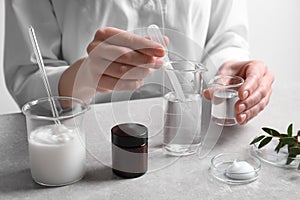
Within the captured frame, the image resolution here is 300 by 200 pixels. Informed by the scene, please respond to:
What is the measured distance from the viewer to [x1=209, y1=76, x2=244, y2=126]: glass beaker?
1.00m

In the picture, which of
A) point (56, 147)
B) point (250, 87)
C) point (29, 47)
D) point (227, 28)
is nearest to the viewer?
point (56, 147)

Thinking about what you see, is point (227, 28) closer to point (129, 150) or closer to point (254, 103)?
point (254, 103)

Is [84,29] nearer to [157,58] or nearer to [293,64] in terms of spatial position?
[157,58]

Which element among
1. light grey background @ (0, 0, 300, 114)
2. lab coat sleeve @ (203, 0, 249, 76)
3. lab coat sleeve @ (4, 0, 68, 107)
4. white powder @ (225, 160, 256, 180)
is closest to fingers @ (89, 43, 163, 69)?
white powder @ (225, 160, 256, 180)

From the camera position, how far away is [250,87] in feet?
3.43

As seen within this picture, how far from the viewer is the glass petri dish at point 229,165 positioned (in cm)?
87

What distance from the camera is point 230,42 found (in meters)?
1.36

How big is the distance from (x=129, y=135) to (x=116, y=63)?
0.12 m

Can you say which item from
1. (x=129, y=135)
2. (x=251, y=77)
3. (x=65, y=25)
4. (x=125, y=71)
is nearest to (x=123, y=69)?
(x=125, y=71)

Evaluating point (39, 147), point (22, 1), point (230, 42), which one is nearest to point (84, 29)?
point (22, 1)

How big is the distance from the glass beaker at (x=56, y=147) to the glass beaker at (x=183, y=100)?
0.15m

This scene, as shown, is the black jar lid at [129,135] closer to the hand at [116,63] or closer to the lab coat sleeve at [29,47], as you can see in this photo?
the hand at [116,63]

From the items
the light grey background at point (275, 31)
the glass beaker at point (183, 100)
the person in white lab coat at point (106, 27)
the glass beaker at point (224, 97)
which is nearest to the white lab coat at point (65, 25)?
the person in white lab coat at point (106, 27)

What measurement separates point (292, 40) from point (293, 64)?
0.11 metres
